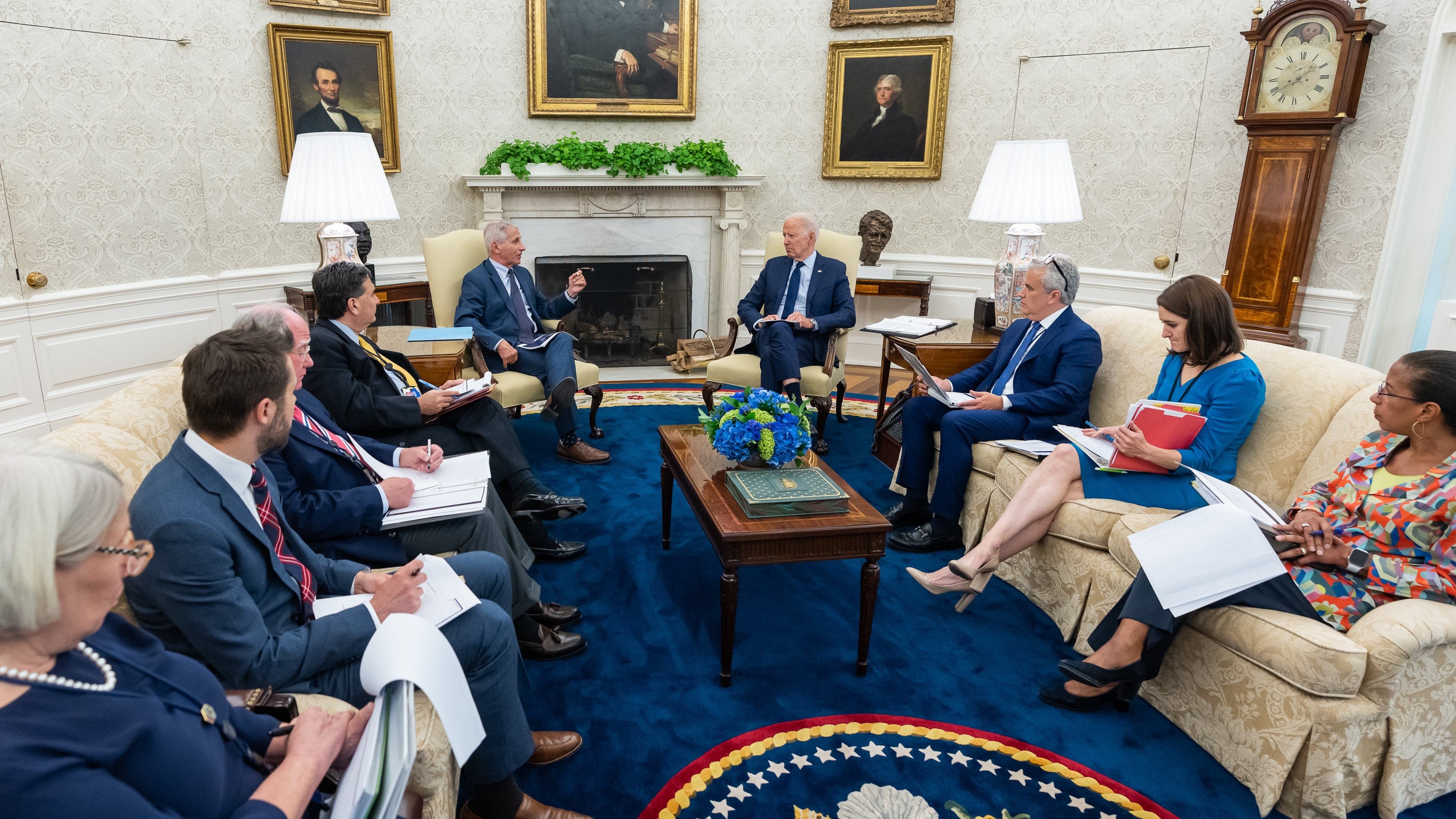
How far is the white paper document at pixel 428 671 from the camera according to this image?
1.52 m

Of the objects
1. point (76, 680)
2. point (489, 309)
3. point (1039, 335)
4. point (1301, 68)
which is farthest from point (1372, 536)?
point (489, 309)

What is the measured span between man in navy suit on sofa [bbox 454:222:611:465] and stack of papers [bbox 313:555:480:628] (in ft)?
7.96

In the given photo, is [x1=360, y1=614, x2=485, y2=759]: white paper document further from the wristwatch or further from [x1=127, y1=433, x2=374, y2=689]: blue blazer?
the wristwatch

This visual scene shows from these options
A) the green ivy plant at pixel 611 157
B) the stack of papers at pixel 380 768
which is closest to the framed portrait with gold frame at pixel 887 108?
the green ivy plant at pixel 611 157

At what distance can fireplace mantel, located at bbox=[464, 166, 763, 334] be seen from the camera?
6.29 meters

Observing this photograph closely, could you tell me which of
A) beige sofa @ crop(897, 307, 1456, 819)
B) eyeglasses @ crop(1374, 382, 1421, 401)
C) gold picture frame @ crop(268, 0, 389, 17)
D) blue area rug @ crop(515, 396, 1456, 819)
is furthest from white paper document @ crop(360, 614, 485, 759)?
gold picture frame @ crop(268, 0, 389, 17)

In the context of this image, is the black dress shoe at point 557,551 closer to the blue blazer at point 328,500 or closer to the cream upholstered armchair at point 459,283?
the blue blazer at point 328,500

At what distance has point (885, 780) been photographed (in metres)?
2.26

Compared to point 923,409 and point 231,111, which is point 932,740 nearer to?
point 923,409

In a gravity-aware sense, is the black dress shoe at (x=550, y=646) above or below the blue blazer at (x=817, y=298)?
below

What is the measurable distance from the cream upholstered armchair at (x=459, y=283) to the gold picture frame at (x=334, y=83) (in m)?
1.32

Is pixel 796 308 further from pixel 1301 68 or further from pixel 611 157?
pixel 1301 68

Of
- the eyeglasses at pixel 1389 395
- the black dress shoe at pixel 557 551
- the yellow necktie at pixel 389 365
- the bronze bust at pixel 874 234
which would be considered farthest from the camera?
the bronze bust at pixel 874 234

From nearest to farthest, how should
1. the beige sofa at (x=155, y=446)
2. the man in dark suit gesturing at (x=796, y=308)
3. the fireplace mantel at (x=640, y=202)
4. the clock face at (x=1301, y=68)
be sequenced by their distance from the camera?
the beige sofa at (x=155, y=446) < the clock face at (x=1301, y=68) < the man in dark suit gesturing at (x=796, y=308) < the fireplace mantel at (x=640, y=202)
